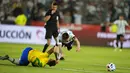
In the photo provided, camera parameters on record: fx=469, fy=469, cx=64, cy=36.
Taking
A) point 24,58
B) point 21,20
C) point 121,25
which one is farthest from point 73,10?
point 24,58

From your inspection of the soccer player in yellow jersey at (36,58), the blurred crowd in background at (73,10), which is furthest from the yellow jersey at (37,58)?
the blurred crowd in background at (73,10)

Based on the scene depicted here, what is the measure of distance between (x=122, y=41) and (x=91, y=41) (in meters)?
2.73

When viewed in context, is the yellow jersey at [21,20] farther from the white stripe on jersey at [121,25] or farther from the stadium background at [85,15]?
the white stripe on jersey at [121,25]

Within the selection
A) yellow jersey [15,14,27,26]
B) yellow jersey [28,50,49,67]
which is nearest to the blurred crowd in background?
yellow jersey [15,14,27,26]

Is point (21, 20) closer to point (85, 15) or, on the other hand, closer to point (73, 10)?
point (73, 10)

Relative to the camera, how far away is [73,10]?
35.5m

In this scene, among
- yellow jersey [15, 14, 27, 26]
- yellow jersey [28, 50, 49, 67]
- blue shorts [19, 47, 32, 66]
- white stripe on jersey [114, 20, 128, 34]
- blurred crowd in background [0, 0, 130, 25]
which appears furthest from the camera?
blurred crowd in background [0, 0, 130, 25]

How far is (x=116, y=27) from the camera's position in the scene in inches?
1416

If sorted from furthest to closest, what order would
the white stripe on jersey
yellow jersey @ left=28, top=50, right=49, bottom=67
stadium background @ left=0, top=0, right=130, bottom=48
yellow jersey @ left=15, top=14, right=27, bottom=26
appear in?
stadium background @ left=0, top=0, right=130, bottom=48 < yellow jersey @ left=15, top=14, right=27, bottom=26 < the white stripe on jersey < yellow jersey @ left=28, top=50, right=49, bottom=67

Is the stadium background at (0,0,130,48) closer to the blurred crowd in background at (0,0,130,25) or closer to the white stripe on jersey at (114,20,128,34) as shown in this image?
the blurred crowd in background at (0,0,130,25)

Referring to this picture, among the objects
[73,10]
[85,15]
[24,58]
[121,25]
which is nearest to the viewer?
[24,58]

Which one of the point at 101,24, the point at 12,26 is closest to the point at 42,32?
the point at 12,26

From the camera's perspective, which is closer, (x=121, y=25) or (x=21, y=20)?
(x=121, y=25)

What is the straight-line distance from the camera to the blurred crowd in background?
34.9m
